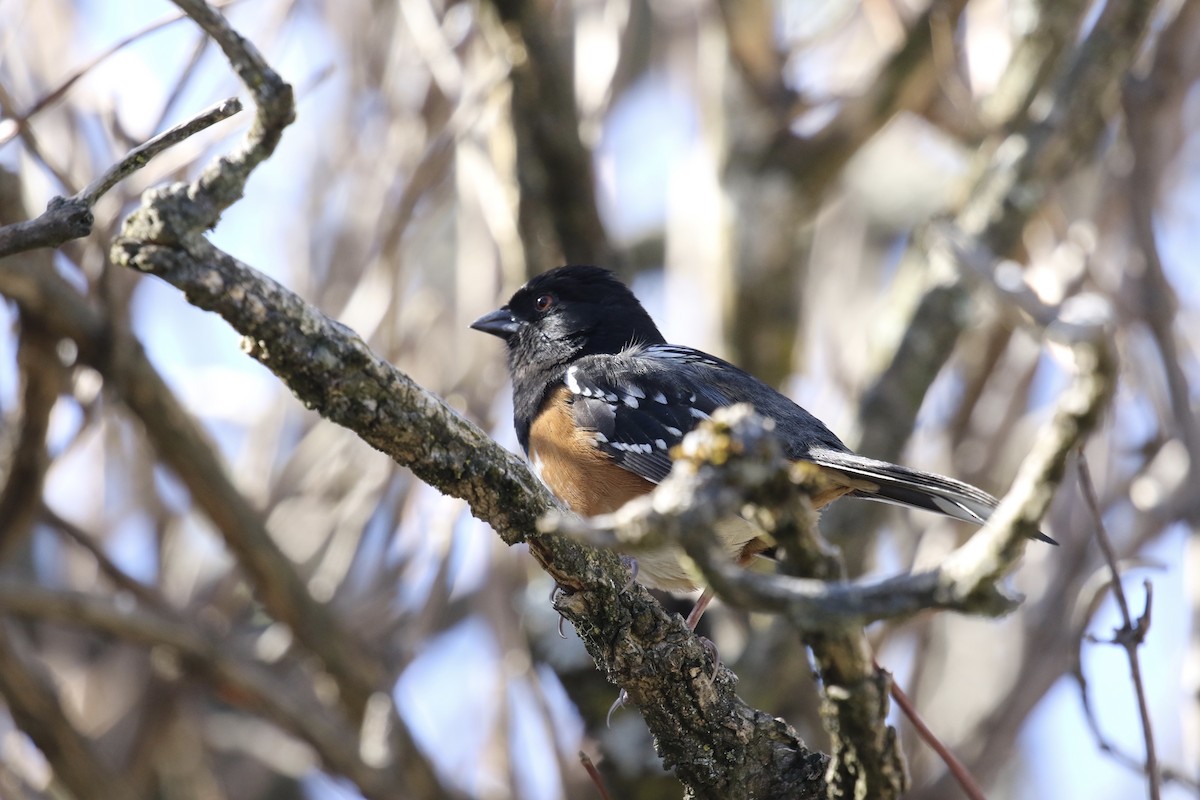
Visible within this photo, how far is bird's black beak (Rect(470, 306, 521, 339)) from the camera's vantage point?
12.3ft

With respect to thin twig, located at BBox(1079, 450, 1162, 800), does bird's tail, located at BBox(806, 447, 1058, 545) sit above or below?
above

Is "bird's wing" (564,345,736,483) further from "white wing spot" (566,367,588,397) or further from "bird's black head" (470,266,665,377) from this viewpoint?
"bird's black head" (470,266,665,377)

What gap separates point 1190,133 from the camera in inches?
211

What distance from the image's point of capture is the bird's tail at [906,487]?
2479mm

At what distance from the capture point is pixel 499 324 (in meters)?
3.74

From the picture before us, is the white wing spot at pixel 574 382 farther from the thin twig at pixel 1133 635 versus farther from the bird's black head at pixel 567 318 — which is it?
the thin twig at pixel 1133 635

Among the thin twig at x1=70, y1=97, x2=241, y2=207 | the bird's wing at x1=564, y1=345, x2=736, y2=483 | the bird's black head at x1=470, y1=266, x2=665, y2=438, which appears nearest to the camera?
the thin twig at x1=70, y1=97, x2=241, y2=207

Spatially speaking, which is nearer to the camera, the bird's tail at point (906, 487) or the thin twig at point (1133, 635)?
the thin twig at point (1133, 635)

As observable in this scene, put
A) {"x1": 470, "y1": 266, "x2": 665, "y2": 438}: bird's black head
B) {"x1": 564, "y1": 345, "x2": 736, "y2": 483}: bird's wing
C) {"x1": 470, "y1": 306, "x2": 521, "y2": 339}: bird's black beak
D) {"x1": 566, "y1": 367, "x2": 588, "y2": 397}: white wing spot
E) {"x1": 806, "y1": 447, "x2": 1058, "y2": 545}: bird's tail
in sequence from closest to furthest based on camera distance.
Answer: {"x1": 806, "y1": 447, "x2": 1058, "y2": 545}: bird's tail
{"x1": 564, "y1": 345, "x2": 736, "y2": 483}: bird's wing
{"x1": 566, "y1": 367, "x2": 588, "y2": 397}: white wing spot
{"x1": 470, "y1": 266, "x2": 665, "y2": 438}: bird's black head
{"x1": 470, "y1": 306, "x2": 521, "y2": 339}: bird's black beak

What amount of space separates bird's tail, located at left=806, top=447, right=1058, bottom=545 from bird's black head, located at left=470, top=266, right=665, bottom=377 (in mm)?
1054

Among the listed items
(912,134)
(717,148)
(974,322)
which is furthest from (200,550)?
(912,134)

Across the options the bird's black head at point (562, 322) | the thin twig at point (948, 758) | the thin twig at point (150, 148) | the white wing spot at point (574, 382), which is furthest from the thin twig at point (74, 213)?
the bird's black head at point (562, 322)

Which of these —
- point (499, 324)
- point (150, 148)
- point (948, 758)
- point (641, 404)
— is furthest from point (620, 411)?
point (150, 148)

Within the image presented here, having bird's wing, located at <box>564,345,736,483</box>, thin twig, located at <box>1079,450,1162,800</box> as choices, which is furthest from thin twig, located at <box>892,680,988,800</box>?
bird's wing, located at <box>564,345,736,483</box>
